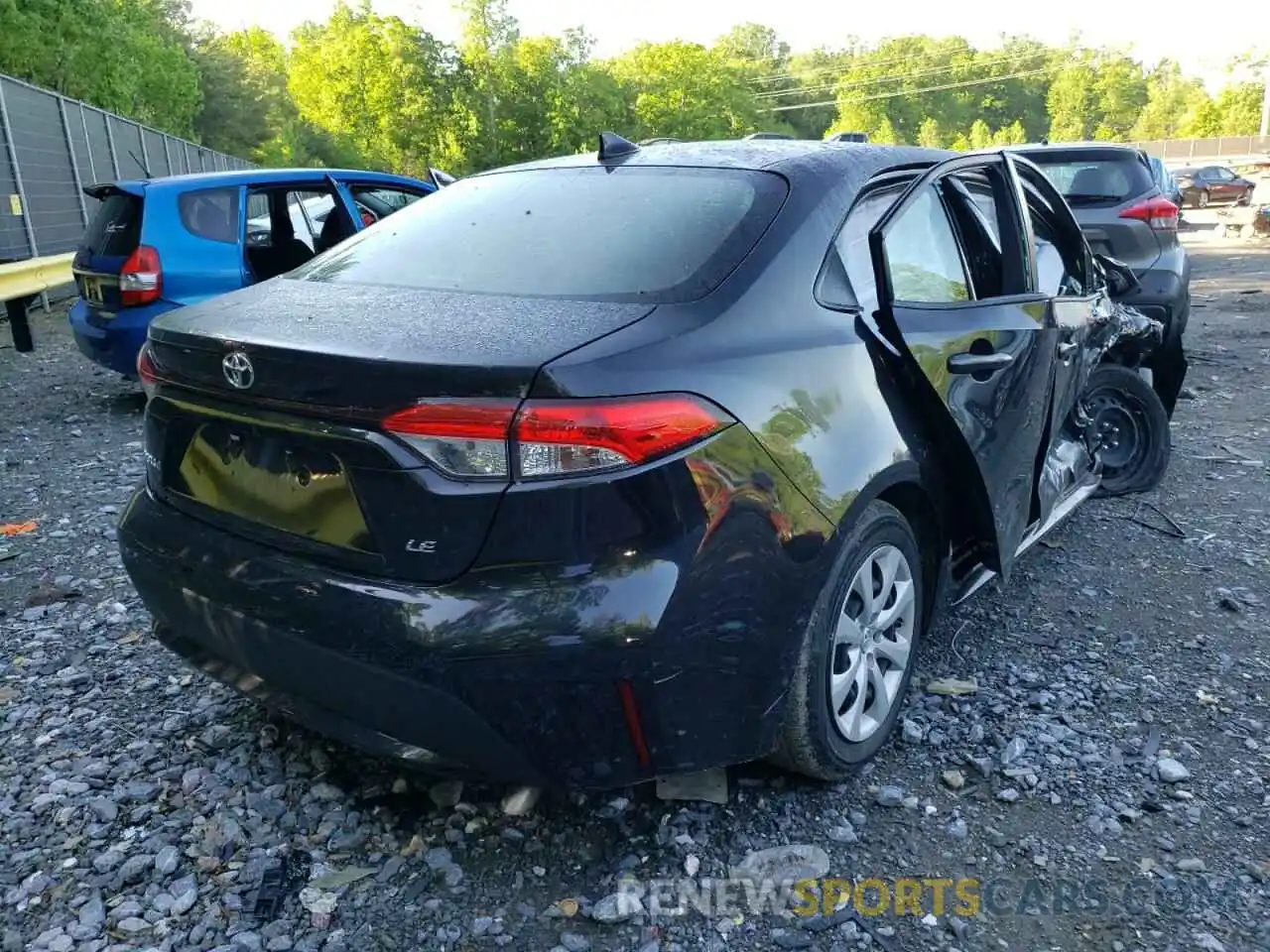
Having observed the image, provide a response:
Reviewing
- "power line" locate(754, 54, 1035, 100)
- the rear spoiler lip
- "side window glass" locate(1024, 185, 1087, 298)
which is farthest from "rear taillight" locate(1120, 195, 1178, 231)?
"power line" locate(754, 54, 1035, 100)

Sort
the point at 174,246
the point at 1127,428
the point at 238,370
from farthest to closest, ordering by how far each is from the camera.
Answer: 1. the point at 174,246
2. the point at 1127,428
3. the point at 238,370

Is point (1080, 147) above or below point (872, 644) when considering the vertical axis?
above

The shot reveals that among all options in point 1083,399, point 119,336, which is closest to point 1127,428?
Result: point 1083,399

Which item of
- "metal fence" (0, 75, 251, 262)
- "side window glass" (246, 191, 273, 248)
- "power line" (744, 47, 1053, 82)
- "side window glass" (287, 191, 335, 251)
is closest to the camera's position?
→ "side window glass" (246, 191, 273, 248)

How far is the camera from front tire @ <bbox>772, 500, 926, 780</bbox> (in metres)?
2.40

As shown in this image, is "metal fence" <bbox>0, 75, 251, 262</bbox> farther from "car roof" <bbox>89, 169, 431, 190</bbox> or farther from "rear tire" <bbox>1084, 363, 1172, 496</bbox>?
"rear tire" <bbox>1084, 363, 1172, 496</bbox>

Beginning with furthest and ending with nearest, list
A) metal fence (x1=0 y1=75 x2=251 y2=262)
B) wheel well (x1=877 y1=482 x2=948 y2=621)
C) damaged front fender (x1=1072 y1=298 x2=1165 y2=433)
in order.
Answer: metal fence (x1=0 y1=75 x2=251 y2=262) → damaged front fender (x1=1072 y1=298 x2=1165 y2=433) → wheel well (x1=877 y1=482 x2=948 y2=621)

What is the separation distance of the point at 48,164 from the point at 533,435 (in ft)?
48.1

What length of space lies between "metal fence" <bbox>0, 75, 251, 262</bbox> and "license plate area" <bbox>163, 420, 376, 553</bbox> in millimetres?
11580

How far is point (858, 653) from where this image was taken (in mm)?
2637

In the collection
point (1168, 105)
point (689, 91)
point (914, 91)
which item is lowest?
point (1168, 105)

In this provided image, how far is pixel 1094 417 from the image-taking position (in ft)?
16.1

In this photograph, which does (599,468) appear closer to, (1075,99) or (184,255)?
(184,255)

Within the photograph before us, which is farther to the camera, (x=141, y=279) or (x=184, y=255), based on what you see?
(x=184, y=255)
